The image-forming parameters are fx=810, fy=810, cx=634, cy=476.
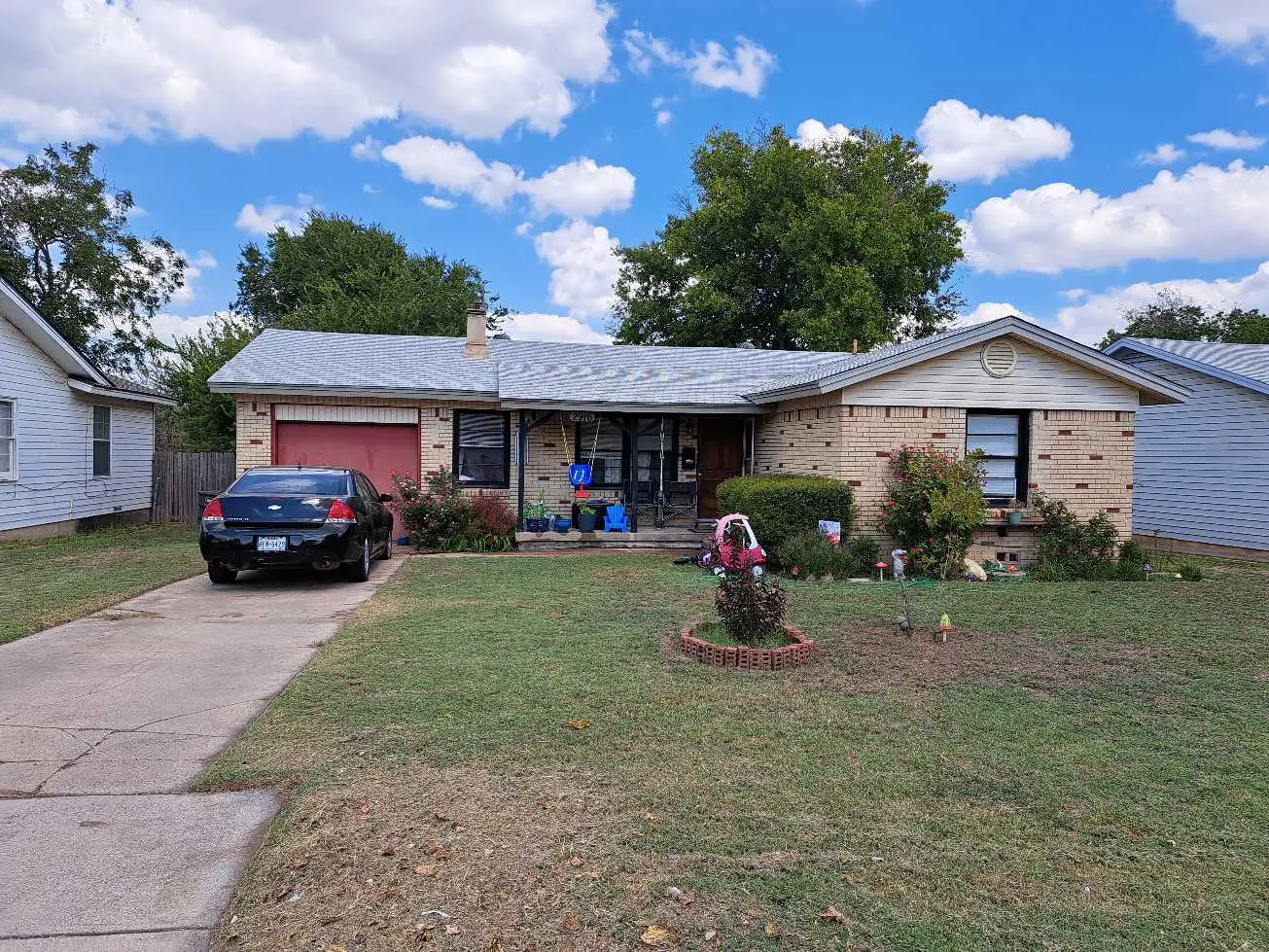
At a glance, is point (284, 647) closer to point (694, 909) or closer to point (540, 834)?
point (540, 834)

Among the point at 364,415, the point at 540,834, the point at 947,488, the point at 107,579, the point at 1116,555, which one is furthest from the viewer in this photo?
the point at 364,415

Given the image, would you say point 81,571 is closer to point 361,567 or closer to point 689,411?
point 361,567

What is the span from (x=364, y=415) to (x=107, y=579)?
5463 millimetres

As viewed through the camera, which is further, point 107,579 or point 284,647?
point 107,579

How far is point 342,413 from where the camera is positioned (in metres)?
14.7

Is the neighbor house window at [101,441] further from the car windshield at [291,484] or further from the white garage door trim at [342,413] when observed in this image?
the car windshield at [291,484]

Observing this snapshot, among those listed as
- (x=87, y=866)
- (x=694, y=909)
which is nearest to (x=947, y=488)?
(x=694, y=909)

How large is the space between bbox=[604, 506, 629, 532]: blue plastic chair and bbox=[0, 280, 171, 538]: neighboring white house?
10.6m

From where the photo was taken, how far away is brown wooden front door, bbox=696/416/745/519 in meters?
16.6

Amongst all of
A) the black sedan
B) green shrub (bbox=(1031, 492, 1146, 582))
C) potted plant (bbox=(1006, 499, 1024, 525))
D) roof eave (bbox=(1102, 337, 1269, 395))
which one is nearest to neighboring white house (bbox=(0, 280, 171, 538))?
the black sedan

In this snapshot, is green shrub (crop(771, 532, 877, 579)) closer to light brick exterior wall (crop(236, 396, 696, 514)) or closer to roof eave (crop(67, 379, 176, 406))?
light brick exterior wall (crop(236, 396, 696, 514))

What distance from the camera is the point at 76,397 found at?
16594mm

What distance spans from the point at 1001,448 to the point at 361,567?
9.71 metres

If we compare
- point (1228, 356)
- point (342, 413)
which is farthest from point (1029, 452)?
point (342, 413)
